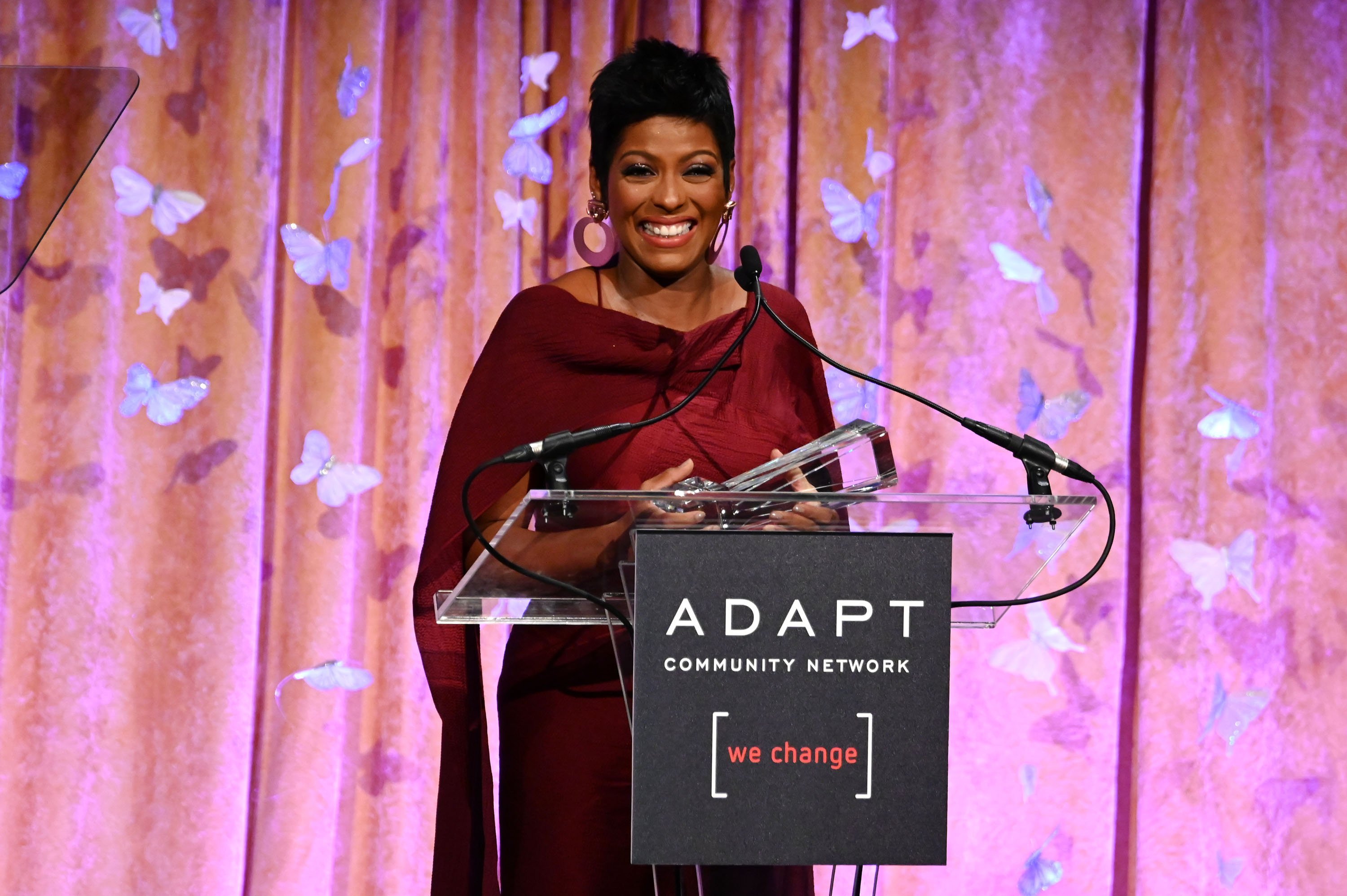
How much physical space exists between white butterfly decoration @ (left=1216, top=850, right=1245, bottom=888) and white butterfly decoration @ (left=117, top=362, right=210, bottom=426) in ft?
7.04

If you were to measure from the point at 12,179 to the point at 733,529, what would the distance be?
726 mm

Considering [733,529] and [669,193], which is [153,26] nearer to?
[669,193]

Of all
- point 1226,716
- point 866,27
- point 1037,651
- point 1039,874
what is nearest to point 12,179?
point 866,27

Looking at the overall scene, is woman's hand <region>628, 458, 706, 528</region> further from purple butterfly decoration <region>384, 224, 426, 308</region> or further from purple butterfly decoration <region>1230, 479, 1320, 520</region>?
purple butterfly decoration <region>1230, 479, 1320, 520</region>

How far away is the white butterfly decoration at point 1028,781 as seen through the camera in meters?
2.37

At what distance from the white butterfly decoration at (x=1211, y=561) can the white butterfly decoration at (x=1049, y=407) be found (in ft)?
1.01

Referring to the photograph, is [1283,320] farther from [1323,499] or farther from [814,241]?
[814,241]

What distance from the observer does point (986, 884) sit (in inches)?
92.5

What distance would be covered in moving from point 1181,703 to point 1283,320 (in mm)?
785

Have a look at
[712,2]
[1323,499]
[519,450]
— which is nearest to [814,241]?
[712,2]

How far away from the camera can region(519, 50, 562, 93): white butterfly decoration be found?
92.4 inches

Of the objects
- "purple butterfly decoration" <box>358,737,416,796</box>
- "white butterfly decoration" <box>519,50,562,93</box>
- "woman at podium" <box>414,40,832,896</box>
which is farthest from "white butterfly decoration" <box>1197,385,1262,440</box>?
"purple butterfly decoration" <box>358,737,416,796</box>

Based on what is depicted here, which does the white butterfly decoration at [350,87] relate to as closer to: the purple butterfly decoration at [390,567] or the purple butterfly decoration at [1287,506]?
the purple butterfly decoration at [390,567]

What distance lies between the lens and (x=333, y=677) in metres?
2.31
